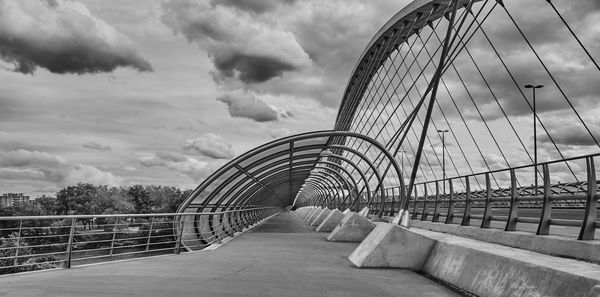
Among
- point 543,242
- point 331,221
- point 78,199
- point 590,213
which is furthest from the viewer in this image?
point 78,199

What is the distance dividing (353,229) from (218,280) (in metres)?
10.5

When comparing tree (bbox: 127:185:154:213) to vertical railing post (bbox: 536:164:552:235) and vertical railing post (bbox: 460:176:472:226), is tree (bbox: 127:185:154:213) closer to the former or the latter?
vertical railing post (bbox: 460:176:472:226)

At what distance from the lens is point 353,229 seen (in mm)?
17906

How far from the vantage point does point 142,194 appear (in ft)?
445

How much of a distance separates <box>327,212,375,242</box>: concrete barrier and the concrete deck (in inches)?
277

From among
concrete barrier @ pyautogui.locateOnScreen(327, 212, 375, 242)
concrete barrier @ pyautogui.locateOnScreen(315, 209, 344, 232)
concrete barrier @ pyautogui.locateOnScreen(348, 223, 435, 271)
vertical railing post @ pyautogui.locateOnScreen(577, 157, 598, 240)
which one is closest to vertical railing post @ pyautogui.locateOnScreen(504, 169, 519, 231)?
concrete barrier @ pyautogui.locateOnScreen(348, 223, 435, 271)

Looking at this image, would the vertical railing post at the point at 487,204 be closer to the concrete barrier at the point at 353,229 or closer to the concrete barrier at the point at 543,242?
the concrete barrier at the point at 543,242

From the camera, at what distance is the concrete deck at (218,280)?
659 cm

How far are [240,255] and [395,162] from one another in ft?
27.8

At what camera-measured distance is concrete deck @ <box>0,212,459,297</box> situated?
21.6 ft

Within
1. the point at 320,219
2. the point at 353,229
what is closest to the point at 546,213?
the point at 353,229

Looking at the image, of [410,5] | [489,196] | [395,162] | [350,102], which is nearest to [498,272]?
[489,196]

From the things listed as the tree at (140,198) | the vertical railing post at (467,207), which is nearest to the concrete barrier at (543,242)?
the vertical railing post at (467,207)

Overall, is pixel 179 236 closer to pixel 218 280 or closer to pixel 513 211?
pixel 218 280
